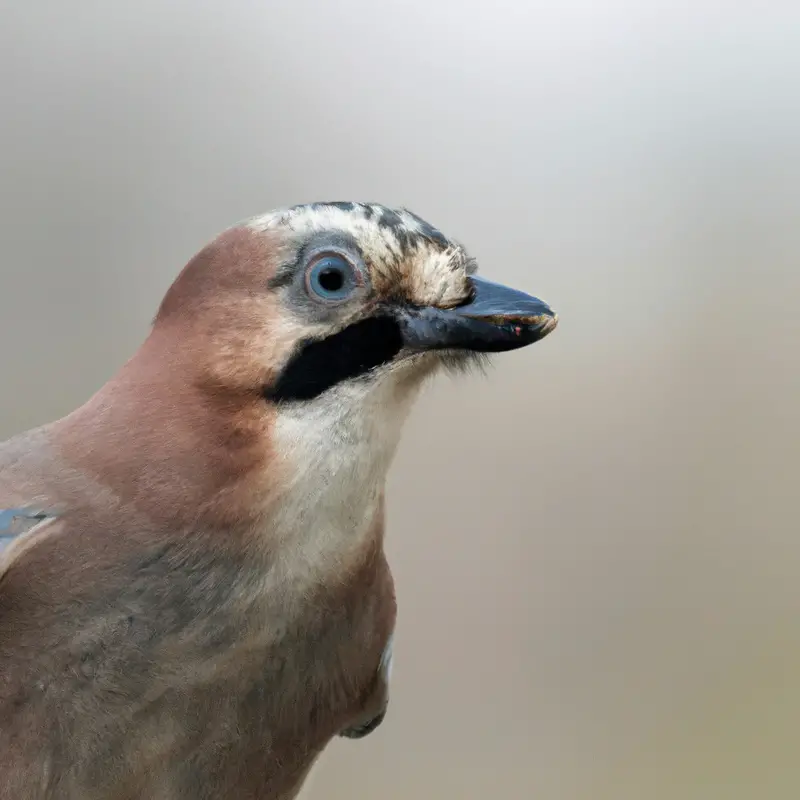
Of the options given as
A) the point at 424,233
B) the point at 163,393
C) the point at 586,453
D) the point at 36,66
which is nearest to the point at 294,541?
the point at 163,393

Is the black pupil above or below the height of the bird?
above

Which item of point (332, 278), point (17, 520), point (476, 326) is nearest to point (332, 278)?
point (332, 278)

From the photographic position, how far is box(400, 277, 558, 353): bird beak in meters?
0.66

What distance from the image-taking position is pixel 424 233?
26.9 inches

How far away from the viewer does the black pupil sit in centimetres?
65

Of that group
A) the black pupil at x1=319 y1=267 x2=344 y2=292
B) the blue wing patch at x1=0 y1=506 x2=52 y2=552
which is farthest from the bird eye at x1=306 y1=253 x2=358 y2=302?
the blue wing patch at x1=0 y1=506 x2=52 y2=552

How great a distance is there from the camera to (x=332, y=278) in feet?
2.14

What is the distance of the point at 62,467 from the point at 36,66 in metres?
1.11

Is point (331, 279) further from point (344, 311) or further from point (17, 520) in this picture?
point (17, 520)

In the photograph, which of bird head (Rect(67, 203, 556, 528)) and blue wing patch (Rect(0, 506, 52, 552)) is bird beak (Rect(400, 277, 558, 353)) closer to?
bird head (Rect(67, 203, 556, 528))

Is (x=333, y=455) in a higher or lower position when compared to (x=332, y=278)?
lower

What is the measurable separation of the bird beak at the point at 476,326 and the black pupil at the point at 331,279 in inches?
2.2

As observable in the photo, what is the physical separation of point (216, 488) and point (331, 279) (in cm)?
19

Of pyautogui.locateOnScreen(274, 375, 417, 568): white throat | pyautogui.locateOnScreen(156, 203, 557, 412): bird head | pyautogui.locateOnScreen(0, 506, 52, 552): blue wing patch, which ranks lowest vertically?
pyautogui.locateOnScreen(0, 506, 52, 552): blue wing patch
